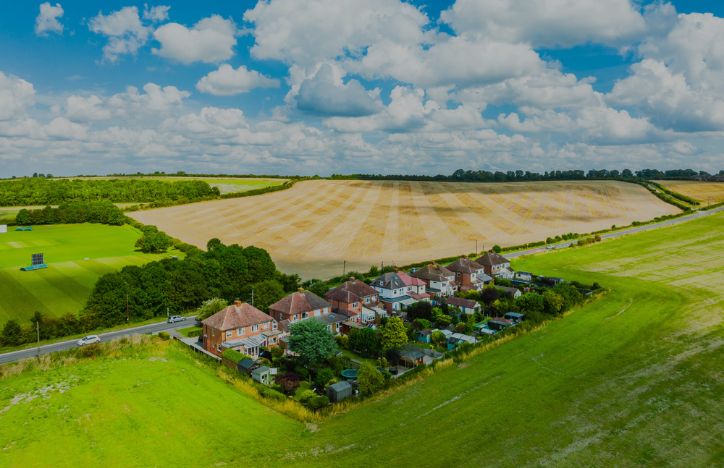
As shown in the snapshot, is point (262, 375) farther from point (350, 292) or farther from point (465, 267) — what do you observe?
point (465, 267)

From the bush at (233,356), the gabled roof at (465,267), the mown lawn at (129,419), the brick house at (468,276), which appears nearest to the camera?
the mown lawn at (129,419)

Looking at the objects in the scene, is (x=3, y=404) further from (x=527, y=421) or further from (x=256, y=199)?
(x=256, y=199)

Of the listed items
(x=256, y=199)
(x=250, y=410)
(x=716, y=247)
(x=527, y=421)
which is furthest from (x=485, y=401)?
(x=256, y=199)

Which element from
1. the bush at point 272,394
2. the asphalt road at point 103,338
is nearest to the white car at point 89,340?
the asphalt road at point 103,338

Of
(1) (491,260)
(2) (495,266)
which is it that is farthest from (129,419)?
(2) (495,266)

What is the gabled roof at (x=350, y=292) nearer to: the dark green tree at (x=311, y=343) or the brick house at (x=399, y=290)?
the brick house at (x=399, y=290)

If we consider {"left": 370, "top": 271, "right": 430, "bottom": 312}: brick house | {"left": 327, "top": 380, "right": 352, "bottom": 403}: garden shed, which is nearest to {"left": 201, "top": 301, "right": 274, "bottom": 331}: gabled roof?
{"left": 327, "top": 380, "right": 352, "bottom": 403}: garden shed
